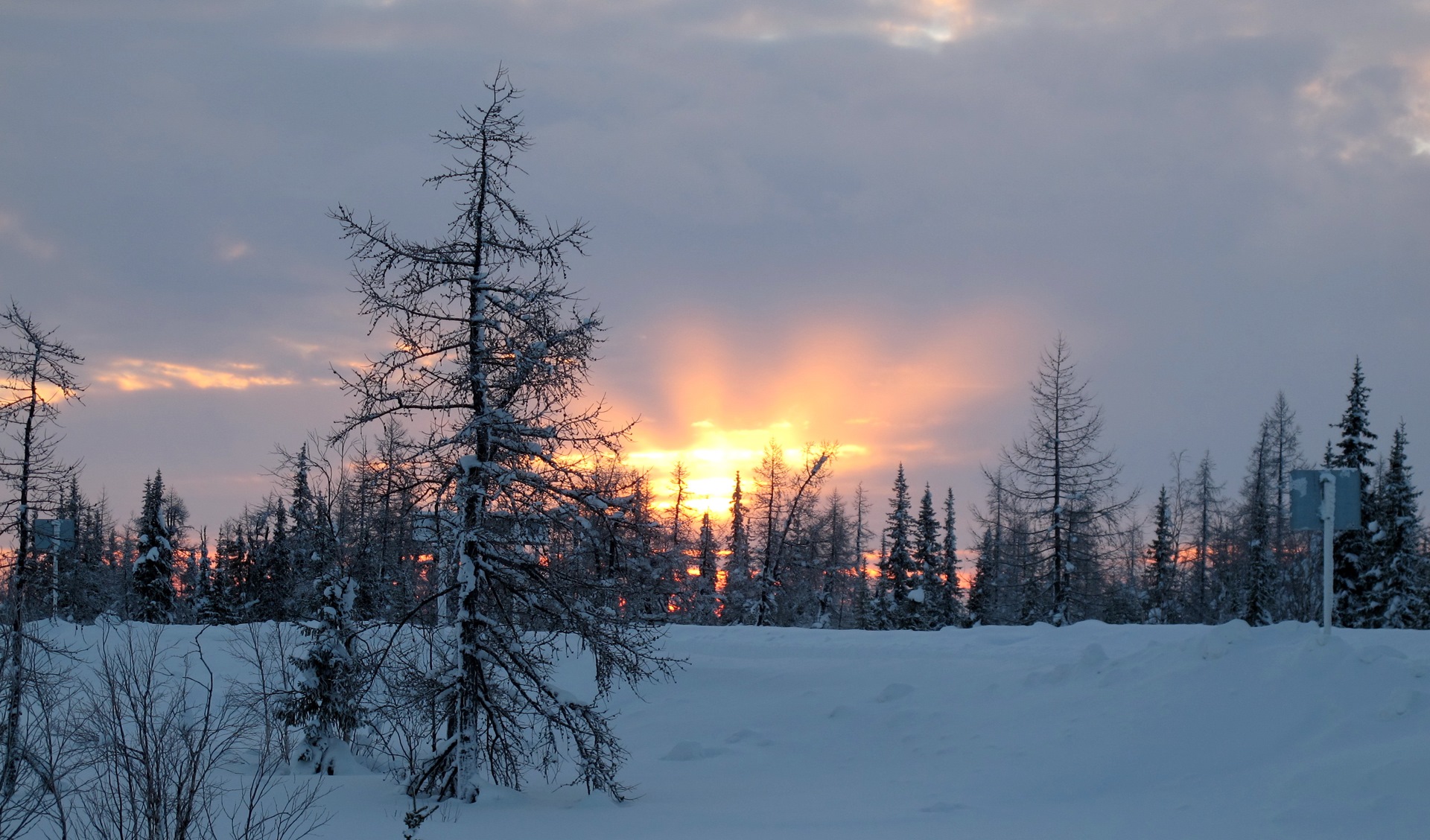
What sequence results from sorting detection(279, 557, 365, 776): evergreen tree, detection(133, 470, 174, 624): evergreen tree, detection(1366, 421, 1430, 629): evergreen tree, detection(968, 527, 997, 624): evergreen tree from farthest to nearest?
detection(968, 527, 997, 624): evergreen tree → detection(133, 470, 174, 624): evergreen tree → detection(1366, 421, 1430, 629): evergreen tree → detection(279, 557, 365, 776): evergreen tree

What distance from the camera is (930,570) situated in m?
50.4

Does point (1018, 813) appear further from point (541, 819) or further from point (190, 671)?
point (190, 671)

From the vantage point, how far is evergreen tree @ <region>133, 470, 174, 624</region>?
45844mm

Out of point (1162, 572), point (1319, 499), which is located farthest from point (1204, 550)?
point (1319, 499)

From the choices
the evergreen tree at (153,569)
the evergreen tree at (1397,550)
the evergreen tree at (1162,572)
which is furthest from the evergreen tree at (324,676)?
the evergreen tree at (1162,572)

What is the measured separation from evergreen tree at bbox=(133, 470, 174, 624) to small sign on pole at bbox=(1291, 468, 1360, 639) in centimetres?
4610

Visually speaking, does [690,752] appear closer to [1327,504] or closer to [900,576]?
[1327,504]

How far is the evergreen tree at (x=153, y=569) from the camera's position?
45844 mm

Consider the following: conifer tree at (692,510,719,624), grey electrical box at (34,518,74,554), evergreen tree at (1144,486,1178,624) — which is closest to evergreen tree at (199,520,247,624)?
conifer tree at (692,510,719,624)

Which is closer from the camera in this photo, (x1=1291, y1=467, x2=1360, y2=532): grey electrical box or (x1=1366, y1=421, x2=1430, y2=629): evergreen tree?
(x1=1291, y1=467, x2=1360, y2=532): grey electrical box

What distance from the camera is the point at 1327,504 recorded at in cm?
1395

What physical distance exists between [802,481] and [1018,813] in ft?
131

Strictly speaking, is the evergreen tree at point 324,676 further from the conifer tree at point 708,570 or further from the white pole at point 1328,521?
the conifer tree at point 708,570

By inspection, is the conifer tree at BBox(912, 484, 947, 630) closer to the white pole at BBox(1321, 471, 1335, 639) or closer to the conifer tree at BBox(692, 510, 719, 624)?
the conifer tree at BBox(692, 510, 719, 624)
